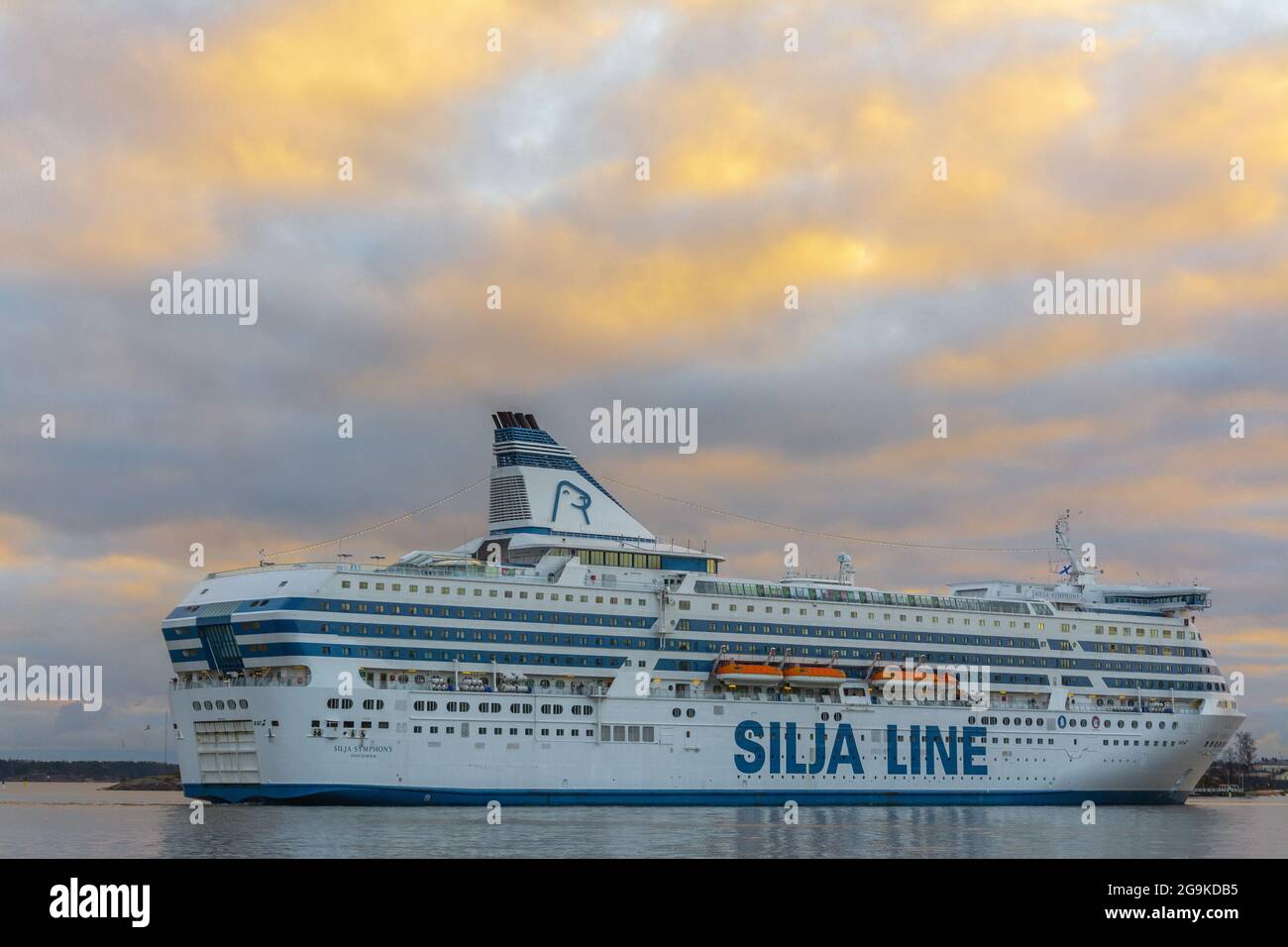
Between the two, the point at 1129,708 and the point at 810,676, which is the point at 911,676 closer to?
the point at 810,676

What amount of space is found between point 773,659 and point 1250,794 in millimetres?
105140

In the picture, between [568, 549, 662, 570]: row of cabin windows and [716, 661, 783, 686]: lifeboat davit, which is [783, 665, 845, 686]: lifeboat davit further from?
[568, 549, 662, 570]: row of cabin windows

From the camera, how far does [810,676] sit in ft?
246

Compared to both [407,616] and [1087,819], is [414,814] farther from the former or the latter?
[1087,819]

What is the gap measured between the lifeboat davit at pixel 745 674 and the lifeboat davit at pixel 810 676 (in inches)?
29.7

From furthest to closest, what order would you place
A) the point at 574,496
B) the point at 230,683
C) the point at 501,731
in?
the point at 574,496 → the point at 501,731 → the point at 230,683

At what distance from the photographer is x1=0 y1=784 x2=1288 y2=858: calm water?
46219 mm

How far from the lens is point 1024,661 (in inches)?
3206

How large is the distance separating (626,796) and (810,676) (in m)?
12.3

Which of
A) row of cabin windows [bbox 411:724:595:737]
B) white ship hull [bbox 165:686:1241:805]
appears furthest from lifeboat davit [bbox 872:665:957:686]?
row of cabin windows [bbox 411:724:595:737]

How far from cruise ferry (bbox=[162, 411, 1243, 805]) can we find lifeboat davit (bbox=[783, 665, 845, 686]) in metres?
0.11

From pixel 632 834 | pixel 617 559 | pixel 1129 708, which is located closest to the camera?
pixel 632 834

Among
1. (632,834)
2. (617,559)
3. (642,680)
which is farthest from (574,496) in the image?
(632,834)
